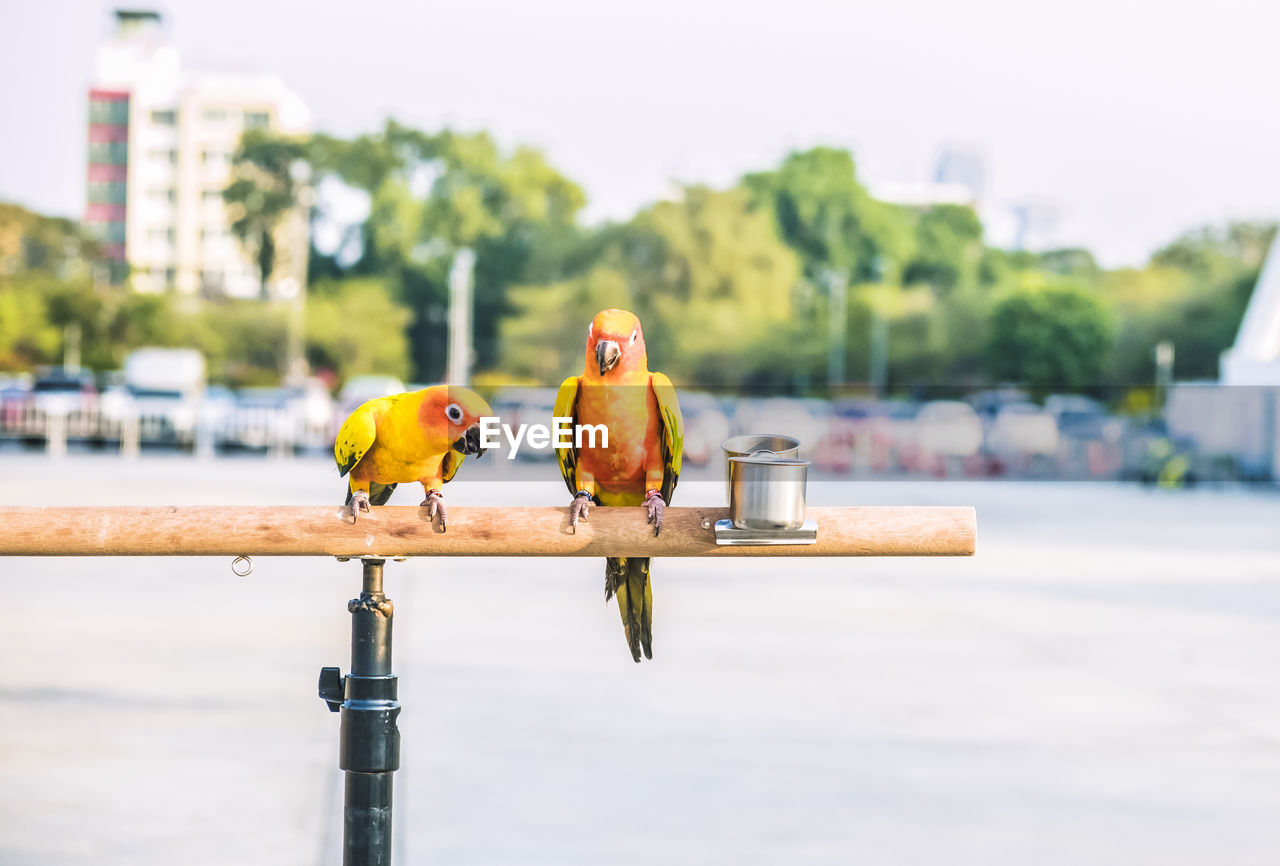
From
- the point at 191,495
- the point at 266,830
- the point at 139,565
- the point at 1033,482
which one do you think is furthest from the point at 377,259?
the point at 266,830

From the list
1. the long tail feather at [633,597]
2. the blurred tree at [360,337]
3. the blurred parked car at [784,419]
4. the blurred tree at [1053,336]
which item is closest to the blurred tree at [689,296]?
the blurred tree at [360,337]

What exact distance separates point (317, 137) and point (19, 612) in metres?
45.5

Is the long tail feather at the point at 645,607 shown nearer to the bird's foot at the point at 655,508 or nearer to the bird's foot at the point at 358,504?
the bird's foot at the point at 655,508

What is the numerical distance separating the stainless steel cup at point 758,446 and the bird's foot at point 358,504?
703mm

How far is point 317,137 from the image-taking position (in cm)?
5188

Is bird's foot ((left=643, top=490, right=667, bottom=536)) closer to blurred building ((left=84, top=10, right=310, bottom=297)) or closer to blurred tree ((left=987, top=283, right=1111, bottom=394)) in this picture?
blurred tree ((left=987, top=283, right=1111, bottom=394))

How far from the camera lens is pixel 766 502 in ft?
8.83

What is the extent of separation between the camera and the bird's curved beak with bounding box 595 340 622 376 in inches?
107

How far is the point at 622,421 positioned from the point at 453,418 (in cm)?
Answer: 34

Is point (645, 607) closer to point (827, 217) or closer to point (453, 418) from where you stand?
point (453, 418)

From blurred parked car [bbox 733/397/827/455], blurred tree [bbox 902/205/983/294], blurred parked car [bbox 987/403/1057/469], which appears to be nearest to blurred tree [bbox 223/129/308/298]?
blurred parked car [bbox 733/397/827/455]

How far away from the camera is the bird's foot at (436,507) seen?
109 inches

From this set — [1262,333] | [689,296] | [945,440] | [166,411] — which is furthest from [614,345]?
[689,296]

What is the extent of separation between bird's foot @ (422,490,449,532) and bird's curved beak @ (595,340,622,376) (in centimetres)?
41
